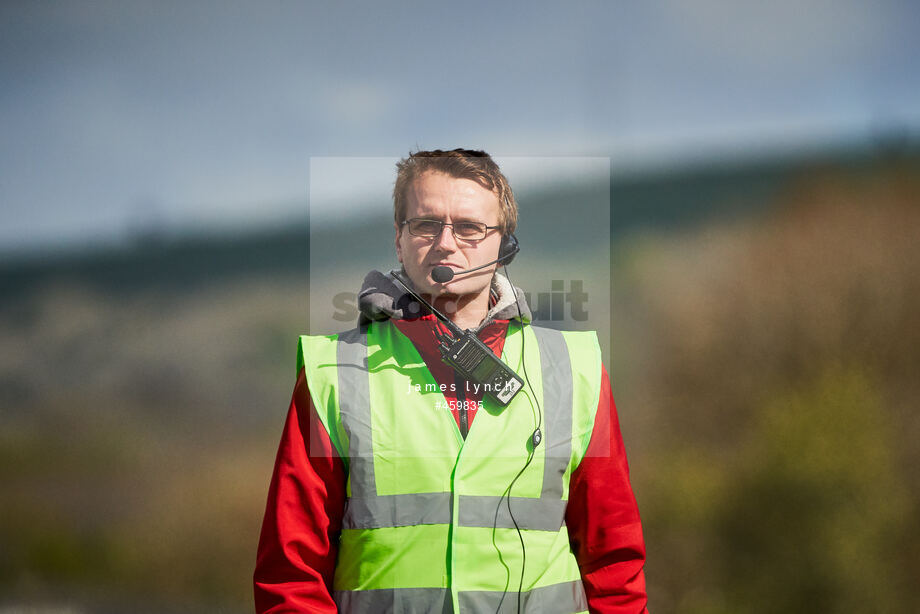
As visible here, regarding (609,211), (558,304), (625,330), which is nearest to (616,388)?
(625,330)

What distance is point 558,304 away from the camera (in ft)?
7.95

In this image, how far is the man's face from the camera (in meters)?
1.67

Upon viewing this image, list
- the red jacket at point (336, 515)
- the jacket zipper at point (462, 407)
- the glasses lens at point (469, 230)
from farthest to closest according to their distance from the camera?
the glasses lens at point (469, 230) < the jacket zipper at point (462, 407) < the red jacket at point (336, 515)

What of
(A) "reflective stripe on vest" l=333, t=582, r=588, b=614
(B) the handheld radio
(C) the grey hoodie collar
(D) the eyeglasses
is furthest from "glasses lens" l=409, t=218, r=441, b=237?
(A) "reflective stripe on vest" l=333, t=582, r=588, b=614

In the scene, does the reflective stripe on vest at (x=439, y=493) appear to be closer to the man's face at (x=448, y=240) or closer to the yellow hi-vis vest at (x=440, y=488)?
the yellow hi-vis vest at (x=440, y=488)

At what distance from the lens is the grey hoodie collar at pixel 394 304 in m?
1.68

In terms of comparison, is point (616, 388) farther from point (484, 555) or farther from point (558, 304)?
point (484, 555)

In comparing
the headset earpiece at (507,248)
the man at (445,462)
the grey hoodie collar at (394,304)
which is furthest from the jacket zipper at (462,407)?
the headset earpiece at (507,248)

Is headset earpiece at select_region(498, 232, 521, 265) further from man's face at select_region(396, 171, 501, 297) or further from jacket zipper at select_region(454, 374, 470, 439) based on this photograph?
jacket zipper at select_region(454, 374, 470, 439)

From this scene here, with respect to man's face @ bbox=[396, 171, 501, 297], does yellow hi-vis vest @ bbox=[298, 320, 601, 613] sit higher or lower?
lower

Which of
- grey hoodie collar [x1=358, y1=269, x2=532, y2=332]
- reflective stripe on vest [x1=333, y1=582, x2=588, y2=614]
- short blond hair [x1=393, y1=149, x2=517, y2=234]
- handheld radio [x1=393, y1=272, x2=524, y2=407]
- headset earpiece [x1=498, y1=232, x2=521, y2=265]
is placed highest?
short blond hair [x1=393, y1=149, x2=517, y2=234]

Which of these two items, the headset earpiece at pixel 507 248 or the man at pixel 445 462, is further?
the headset earpiece at pixel 507 248

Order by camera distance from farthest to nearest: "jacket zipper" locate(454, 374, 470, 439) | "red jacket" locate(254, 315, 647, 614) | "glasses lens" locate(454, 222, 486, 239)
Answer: "glasses lens" locate(454, 222, 486, 239) < "jacket zipper" locate(454, 374, 470, 439) < "red jacket" locate(254, 315, 647, 614)

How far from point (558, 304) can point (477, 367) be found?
89 cm
